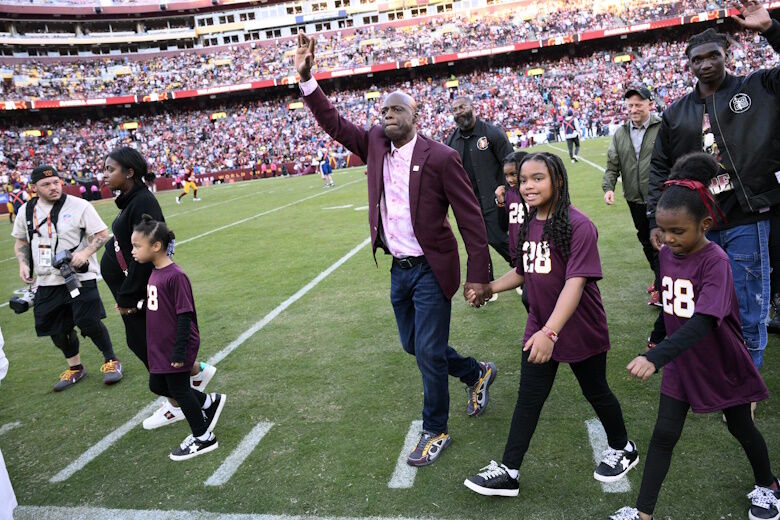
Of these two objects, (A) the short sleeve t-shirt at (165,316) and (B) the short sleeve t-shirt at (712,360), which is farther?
(A) the short sleeve t-shirt at (165,316)

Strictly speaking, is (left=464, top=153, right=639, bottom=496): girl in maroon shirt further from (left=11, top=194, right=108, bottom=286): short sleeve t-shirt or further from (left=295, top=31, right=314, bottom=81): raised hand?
(left=11, top=194, right=108, bottom=286): short sleeve t-shirt

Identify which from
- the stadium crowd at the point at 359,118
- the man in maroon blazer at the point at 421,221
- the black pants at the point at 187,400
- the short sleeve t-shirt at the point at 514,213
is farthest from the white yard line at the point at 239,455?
the stadium crowd at the point at 359,118

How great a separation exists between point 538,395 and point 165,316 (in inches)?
96.2

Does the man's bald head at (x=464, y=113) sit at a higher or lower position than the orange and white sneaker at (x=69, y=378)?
higher

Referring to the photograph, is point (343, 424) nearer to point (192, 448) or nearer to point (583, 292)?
point (192, 448)

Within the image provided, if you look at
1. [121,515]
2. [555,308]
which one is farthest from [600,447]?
[121,515]

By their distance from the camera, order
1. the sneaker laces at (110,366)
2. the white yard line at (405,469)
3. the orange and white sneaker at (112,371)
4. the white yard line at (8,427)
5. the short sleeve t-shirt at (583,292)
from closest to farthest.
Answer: the short sleeve t-shirt at (583,292) → the white yard line at (405,469) → the white yard line at (8,427) → the orange and white sneaker at (112,371) → the sneaker laces at (110,366)

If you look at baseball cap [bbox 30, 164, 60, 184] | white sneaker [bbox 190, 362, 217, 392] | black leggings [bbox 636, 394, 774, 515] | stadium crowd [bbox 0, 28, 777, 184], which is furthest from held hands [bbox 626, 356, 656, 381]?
stadium crowd [bbox 0, 28, 777, 184]

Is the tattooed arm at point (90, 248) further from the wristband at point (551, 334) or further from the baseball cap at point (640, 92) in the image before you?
the baseball cap at point (640, 92)

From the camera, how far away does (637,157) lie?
541cm

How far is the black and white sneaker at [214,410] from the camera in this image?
4.08m

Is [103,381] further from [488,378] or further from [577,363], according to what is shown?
[577,363]

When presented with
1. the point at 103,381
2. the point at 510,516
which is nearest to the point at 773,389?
the point at 510,516

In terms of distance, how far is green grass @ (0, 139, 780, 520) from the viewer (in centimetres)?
300
